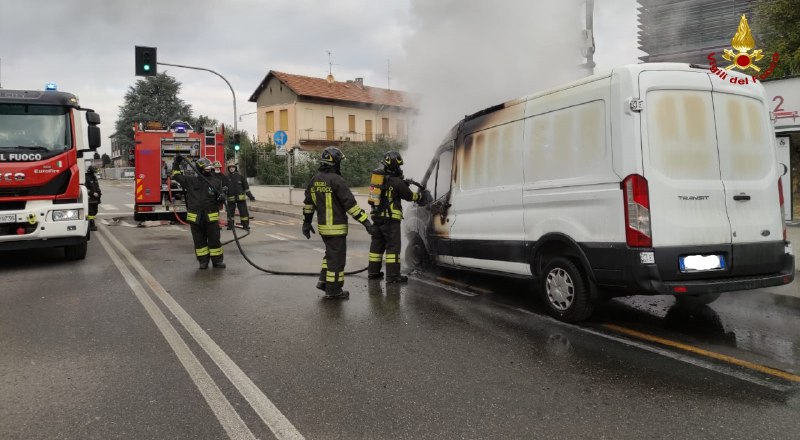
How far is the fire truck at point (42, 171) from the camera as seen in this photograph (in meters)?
7.72

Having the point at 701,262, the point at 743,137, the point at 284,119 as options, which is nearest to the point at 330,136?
the point at 284,119

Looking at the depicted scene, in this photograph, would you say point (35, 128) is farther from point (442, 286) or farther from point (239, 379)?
point (239, 379)

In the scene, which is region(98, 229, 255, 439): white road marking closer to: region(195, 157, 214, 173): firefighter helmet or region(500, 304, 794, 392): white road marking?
region(195, 157, 214, 173): firefighter helmet

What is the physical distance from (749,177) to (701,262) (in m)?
0.87

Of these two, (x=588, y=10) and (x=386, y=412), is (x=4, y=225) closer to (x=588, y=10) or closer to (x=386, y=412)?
(x=386, y=412)

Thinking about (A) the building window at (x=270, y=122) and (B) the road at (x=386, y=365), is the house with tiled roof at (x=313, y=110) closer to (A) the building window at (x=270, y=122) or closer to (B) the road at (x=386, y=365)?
(A) the building window at (x=270, y=122)

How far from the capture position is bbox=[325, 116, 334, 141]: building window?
3672cm

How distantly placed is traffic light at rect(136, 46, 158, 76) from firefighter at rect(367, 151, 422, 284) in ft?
46.4

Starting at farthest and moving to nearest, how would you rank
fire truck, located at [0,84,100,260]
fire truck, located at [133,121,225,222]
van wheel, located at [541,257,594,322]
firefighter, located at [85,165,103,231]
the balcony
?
the balcony
fire truck, located at [133,121,225,222]
firefighter, located at [85,165,103,231]
fire truck, located at [0,84,100,260]
van wheel, located at [541,257,594,322]

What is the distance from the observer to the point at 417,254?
24.3 ft

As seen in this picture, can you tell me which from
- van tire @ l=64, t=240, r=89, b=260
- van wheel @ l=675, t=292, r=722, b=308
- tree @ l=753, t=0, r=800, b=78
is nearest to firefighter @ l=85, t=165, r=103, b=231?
van tire @ l=64, t=240, r=89, b=260

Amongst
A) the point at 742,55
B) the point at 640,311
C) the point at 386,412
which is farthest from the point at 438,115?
the point at 386,412

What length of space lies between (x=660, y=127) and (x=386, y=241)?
351 cm

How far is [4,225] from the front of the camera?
25.3ft
